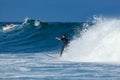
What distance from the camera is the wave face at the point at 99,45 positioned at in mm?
17562

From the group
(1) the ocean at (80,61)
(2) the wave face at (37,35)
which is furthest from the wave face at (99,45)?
(2) the wave face at (37,35)

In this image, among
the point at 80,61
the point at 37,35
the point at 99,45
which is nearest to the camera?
the point at 80,61

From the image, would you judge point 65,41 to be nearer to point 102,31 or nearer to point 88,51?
point 88,51

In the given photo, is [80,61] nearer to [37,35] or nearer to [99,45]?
[99,45]

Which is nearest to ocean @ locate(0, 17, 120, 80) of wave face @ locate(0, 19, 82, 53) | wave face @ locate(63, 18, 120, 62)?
wave face @ locate(63, 18, 120, 62)

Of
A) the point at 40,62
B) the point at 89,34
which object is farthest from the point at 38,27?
the point at 40,62

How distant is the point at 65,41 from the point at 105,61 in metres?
3.12

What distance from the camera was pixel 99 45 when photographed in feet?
63.8

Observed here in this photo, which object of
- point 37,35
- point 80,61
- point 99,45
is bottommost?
point 80,61

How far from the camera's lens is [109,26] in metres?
22.1

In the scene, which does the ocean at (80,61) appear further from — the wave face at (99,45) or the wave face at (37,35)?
the wave face at (37,35)

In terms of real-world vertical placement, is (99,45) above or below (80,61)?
above

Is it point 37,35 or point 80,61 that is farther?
point 37,35

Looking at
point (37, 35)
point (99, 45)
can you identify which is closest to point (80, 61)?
point (99, 45)
